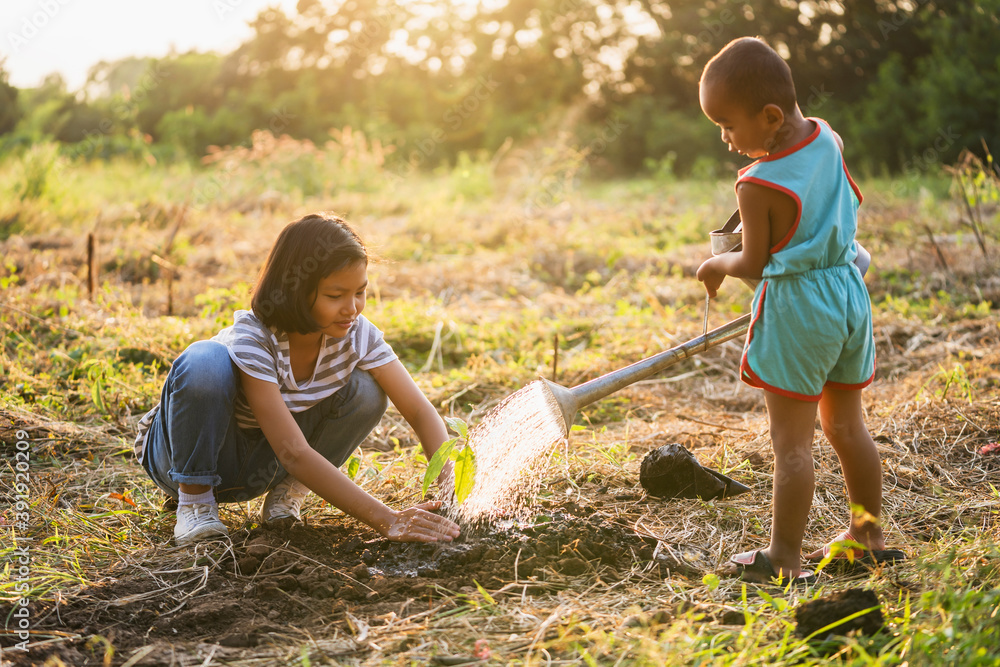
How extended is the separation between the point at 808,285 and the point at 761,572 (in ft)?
2.29

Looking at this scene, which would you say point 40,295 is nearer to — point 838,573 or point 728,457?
point 728,457

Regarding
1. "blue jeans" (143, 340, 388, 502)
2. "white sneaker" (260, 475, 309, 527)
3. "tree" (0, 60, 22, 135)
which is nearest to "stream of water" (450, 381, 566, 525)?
"blue jeans" (143, 340, 388, 502)

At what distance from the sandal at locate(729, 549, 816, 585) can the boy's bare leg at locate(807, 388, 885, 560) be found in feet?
0.49

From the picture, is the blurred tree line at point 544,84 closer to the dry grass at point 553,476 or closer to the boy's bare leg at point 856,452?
the dry grass at point 553,476

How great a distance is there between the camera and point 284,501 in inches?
89.3

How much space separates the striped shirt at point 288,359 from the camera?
1993 mm

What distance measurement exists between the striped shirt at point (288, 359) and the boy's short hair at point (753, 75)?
1180 millimetres

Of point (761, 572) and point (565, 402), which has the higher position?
point (565, 402)

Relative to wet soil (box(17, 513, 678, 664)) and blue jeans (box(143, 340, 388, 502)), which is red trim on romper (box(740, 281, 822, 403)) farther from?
blue jeans (box(143, 340, 388, 502))

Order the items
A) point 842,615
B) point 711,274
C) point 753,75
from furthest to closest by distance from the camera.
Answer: point 711,274 → point 753,75 → point 842,615

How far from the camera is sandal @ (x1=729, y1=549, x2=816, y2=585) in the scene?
5.87ft

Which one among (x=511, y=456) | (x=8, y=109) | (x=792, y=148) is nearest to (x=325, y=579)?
(x=511, y=456)

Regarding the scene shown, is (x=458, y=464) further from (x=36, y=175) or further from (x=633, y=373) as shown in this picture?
(x=36, y=175)

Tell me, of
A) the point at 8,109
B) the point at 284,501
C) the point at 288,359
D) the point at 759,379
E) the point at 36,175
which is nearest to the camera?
the point at 759,379
